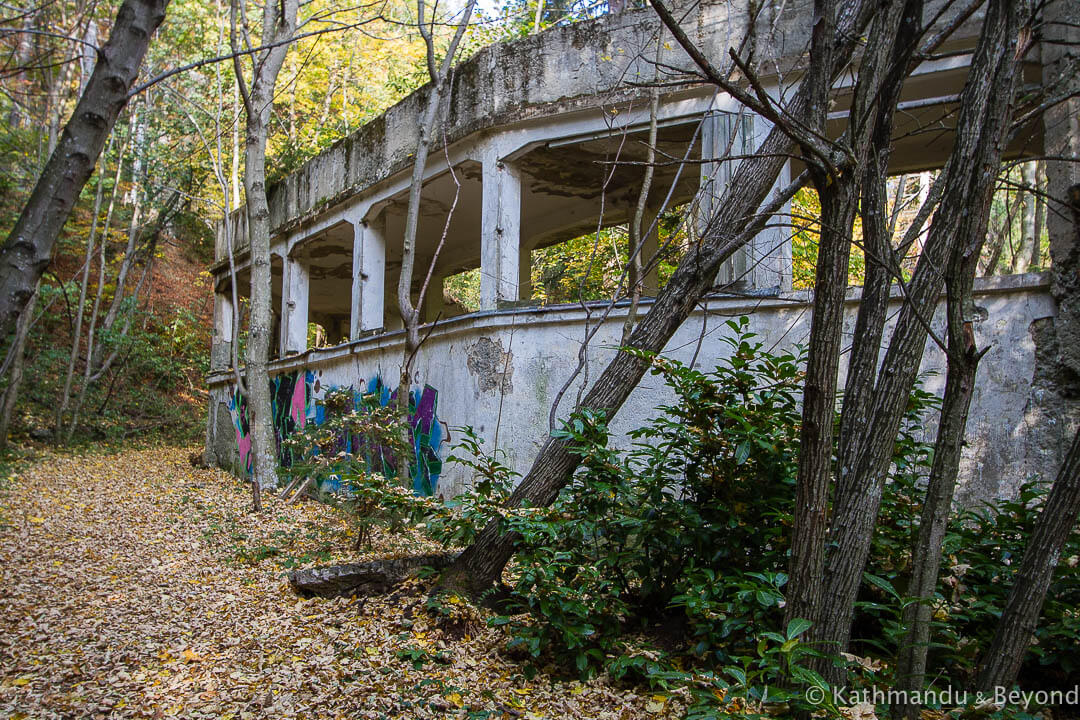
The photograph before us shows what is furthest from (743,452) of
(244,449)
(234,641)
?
(244,449)

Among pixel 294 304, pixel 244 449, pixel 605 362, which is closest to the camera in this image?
pixel 605 362

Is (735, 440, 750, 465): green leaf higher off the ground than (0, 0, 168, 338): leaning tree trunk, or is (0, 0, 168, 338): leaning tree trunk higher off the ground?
(0, 0, 168, 338): leaning tree trunk

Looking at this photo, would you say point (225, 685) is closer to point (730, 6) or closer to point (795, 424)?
point (795, 424)

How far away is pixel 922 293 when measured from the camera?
Result: 2967mm

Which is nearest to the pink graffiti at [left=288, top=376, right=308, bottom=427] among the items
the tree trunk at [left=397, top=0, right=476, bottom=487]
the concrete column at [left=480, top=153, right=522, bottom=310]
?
the tree trunk at [left=397, top=0, right=476, bottom=487]

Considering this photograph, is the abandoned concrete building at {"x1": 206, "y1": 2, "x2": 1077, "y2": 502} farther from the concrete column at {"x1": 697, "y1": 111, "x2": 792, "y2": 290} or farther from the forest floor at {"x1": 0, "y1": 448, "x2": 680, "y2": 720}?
the forest floor at {"x1": 0, "y1": 448, "x2": 680, "y2": 720}

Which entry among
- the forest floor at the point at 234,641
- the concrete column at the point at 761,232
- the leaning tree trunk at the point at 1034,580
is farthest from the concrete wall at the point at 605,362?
the leaning tree trunk at the point at 1034,580

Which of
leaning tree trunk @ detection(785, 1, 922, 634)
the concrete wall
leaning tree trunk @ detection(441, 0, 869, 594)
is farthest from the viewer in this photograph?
the concrete wall

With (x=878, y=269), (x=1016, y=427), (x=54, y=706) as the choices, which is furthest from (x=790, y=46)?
(x=54, y=706)

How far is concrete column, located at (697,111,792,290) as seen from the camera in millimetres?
6352

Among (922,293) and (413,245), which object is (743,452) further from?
(413,245)

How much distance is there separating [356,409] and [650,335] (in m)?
4.90

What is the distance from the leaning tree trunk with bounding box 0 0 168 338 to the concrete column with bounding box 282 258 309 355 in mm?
9266

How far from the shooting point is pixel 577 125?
7.29 m
